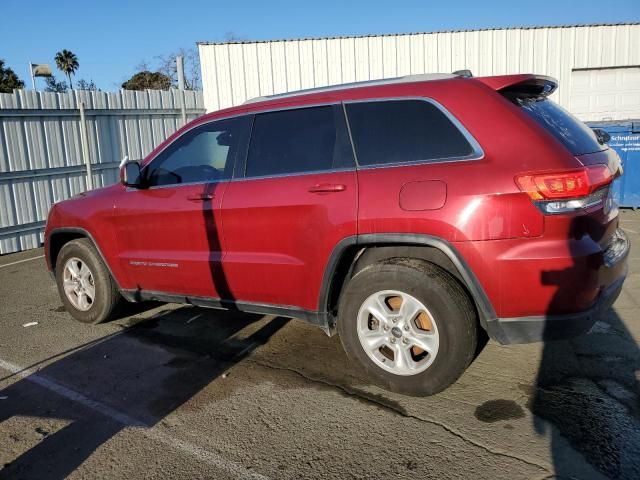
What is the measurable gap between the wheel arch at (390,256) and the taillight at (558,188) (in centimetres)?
51

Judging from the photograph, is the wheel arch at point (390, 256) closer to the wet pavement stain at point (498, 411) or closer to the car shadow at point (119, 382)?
the wet pavement stain at point (498, 411)

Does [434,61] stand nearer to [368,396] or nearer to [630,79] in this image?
[630,79]

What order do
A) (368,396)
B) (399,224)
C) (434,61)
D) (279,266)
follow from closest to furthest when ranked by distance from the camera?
(399,224) < (368,396) < (279,266) < (434,61)

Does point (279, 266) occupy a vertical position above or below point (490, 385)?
above

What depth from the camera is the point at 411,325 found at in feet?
10.6

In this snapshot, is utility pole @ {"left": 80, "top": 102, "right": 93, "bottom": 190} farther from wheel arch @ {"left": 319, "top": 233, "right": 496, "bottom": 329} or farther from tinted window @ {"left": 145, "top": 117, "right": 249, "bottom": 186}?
wheel arch @ {"left": 319, "top": 233, "right": 496, "bottom": 329}

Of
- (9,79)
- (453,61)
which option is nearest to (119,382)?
(453,61)

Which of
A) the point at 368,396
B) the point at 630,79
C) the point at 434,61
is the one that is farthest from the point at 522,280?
the point at 630,79

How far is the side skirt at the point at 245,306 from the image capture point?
363cm

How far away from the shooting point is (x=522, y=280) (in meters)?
2.88

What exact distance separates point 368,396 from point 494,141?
1.70m

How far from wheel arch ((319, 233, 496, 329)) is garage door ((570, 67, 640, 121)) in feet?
39.0

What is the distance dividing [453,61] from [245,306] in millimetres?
10704

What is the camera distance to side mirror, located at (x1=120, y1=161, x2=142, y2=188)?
172 inches
